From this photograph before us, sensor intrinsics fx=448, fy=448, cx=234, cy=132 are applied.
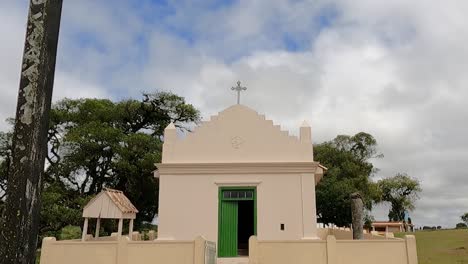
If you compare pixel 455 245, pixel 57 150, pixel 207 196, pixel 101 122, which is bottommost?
pixel 455 245

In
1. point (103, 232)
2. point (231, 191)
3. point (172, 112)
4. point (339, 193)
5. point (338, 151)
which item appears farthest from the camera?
point (338, 151)

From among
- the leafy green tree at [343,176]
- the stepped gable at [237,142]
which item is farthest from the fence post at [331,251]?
the leafy green tree at [343,176]

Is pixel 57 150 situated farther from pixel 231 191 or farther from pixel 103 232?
pixel 231 191

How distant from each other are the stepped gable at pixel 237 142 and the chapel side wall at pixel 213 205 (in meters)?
0.69

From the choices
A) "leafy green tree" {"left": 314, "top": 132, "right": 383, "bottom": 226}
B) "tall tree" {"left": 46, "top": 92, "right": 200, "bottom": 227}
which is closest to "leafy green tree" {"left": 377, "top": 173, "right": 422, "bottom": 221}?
"leafy green tree" {"left": 314, "top": 132, "right": 383, "bottom": 226}

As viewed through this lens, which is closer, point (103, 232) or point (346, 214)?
point (103, 232)

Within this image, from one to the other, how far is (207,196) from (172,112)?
1661 cm

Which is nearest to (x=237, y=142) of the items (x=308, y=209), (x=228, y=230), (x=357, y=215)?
(x=228, y=230)

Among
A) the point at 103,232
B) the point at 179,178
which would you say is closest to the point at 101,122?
the point at 103,232

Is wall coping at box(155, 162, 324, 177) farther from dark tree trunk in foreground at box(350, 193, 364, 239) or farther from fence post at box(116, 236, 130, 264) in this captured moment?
fence post at box(116, 236, 130, 264)

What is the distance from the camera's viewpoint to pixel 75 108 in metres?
28.7

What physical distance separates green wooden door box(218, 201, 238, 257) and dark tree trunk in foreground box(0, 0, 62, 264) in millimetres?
10827

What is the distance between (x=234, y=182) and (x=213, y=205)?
1012 mm

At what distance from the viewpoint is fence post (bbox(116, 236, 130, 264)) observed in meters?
11.7
